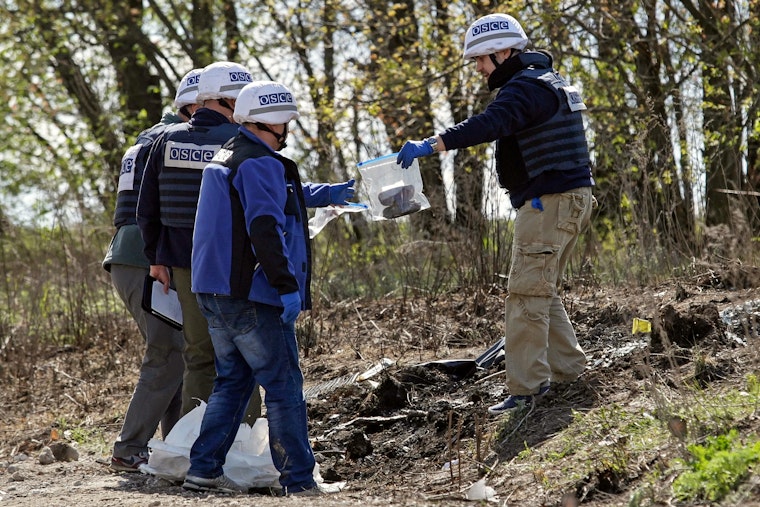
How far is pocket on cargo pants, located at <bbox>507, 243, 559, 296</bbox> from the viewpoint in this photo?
215 inches

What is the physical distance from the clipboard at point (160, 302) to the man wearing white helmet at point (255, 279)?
0.81 m

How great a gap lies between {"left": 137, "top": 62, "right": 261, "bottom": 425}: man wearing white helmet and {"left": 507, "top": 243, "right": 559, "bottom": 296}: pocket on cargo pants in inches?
65.8

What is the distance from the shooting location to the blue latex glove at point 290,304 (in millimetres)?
4707

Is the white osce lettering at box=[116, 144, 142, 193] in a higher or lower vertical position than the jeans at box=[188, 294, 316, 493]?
higher

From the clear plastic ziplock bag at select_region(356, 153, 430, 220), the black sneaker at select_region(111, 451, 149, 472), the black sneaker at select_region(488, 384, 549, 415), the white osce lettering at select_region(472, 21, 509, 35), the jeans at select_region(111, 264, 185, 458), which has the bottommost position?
the black sneaker at select_region(111, 451, 149, 472)

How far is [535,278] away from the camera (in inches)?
215

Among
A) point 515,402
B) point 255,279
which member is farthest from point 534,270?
point 255,279

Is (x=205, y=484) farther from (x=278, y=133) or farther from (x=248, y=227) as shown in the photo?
(x=278, y=133)

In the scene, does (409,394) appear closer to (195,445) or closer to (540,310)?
(540,310)

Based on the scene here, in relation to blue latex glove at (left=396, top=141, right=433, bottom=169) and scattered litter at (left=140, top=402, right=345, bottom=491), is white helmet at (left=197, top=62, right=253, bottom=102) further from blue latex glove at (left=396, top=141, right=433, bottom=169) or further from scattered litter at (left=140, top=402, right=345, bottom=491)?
scattered litter at (left=140, top=402, right=345, bottom=491)

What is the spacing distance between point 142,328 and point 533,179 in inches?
94.9

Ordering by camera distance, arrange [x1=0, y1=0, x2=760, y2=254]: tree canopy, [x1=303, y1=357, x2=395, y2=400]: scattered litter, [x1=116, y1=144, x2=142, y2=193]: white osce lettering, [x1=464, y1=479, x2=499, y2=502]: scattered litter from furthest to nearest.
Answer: [x1=0, y1=0, x2=760, y2=254]: tree canopy
[x1=303, y1=357, x2=395, y2=400]: scattered litter
[x1=116, y1=144, x2=142, y2=193]: white osce lettering
[x1=464, y1=479, x2=499, y2=502]: scattered litter

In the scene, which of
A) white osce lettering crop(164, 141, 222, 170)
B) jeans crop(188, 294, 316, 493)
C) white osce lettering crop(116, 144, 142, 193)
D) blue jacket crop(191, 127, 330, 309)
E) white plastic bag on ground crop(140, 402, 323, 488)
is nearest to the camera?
blue jacket crop(191, 127, 330, 309)

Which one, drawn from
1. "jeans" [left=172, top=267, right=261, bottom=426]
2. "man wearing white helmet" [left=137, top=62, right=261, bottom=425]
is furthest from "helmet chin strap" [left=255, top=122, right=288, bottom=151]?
"jeans" [left=172, top=267, right=261, bottom=426]
